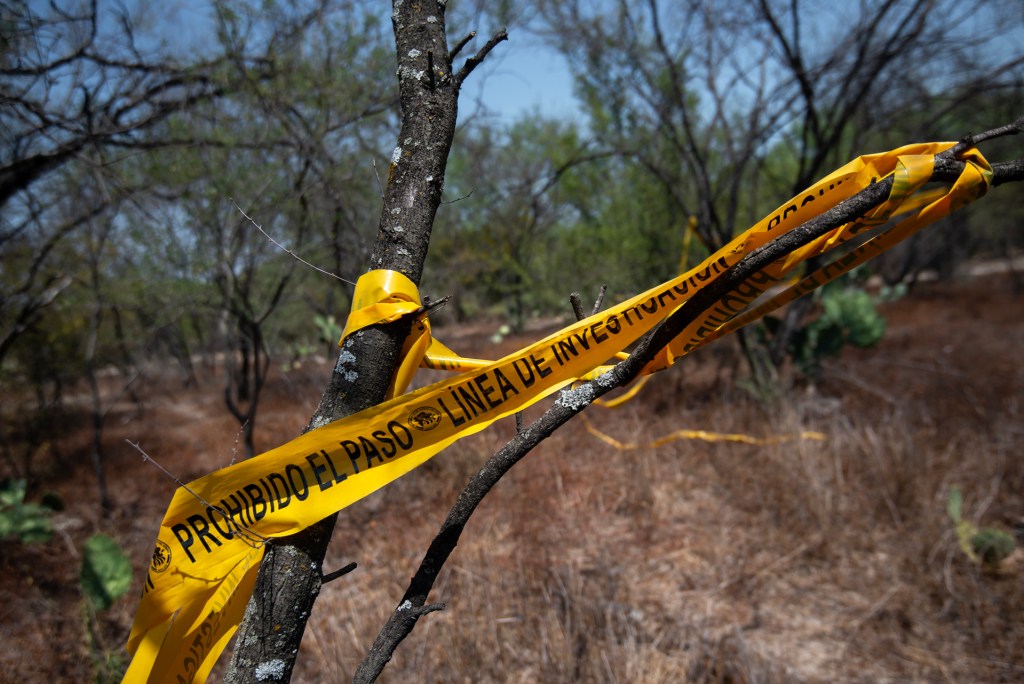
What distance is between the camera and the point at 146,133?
415cm

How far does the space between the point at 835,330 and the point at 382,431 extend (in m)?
7.57

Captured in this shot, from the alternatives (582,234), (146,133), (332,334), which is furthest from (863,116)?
(332,334)

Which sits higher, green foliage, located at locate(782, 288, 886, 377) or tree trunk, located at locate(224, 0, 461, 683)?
tree trunk, located at locate(224, 0, 461, 683)

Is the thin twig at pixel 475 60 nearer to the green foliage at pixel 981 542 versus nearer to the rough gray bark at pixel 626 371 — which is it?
the rough gray bark at pixel 626 371

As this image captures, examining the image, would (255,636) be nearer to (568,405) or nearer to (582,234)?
(568,405)

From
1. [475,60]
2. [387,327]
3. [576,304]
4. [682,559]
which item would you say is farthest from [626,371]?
[682,559]

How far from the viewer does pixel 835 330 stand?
7184 millimetres

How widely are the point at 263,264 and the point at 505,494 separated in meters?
3.25

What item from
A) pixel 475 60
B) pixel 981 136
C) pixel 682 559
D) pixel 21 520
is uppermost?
pixel 21 520

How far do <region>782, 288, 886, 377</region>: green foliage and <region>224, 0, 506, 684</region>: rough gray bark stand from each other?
6.82 meters

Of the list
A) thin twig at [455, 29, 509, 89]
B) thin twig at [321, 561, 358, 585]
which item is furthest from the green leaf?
thin twig at [455, 29, 509, 89]

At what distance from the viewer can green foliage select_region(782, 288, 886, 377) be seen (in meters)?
7.08

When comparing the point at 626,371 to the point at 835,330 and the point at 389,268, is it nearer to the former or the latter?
the point at 389,268

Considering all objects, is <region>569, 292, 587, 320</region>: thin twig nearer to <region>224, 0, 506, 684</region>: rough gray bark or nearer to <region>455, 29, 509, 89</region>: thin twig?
<region>224, 0, 506, 684</region>: rough gray bark
